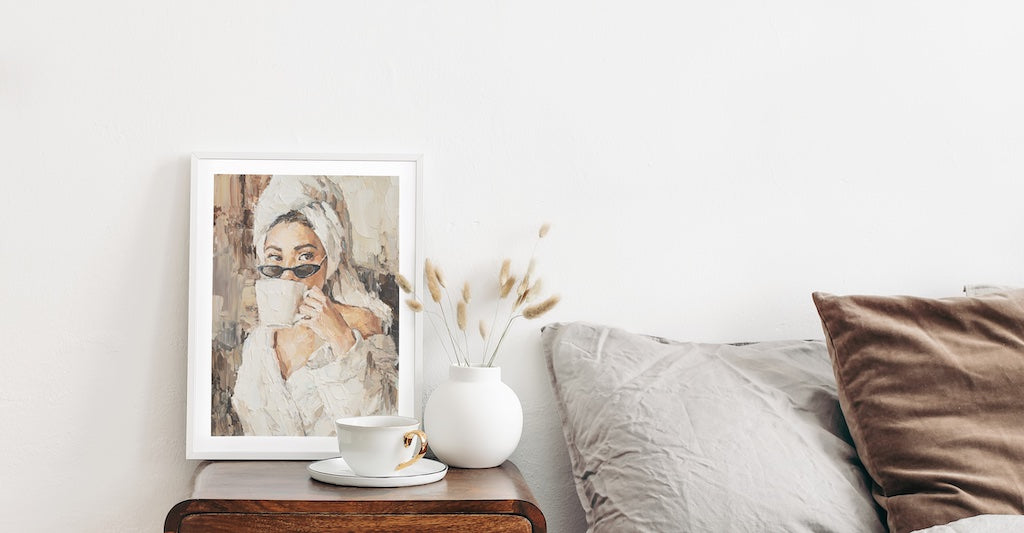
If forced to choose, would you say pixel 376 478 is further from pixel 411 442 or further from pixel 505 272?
pixel 505 272

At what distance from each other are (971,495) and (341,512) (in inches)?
34.1

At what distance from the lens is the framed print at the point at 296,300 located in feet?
4.50

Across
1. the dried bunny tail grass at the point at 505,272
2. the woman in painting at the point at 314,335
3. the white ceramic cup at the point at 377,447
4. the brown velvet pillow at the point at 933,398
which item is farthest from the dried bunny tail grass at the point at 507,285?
the brown velvet pillow at the point at 933,398

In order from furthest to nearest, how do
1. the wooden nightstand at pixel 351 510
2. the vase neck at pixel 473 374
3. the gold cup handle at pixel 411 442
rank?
the vase neck at pixel 473 374 < the gold cup handle at pixel 411 442 < the wooden nightstand at pixel 351 510

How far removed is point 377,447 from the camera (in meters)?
1.16

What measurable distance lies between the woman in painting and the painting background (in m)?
0.01

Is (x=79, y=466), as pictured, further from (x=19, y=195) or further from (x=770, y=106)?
(x=770, y=106)

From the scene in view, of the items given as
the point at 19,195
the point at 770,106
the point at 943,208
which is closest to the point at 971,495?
the point at 943,208

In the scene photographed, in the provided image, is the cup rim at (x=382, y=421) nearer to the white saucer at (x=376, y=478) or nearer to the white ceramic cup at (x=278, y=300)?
the white saucer at (x=376, y=478)

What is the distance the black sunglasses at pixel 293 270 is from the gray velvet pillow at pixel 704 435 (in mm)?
436

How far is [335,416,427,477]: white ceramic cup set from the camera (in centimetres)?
116

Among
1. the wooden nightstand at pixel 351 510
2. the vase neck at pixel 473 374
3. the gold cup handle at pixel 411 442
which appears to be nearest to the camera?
the wooden nightstand at pixel 351 510

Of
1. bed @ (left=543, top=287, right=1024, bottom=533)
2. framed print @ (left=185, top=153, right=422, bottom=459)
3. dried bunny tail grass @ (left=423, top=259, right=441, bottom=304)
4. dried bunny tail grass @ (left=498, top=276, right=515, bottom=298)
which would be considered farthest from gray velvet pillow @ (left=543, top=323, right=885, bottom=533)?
framed print @ (left=185, top=153, right=422, bottom=459)

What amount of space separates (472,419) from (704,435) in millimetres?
363
